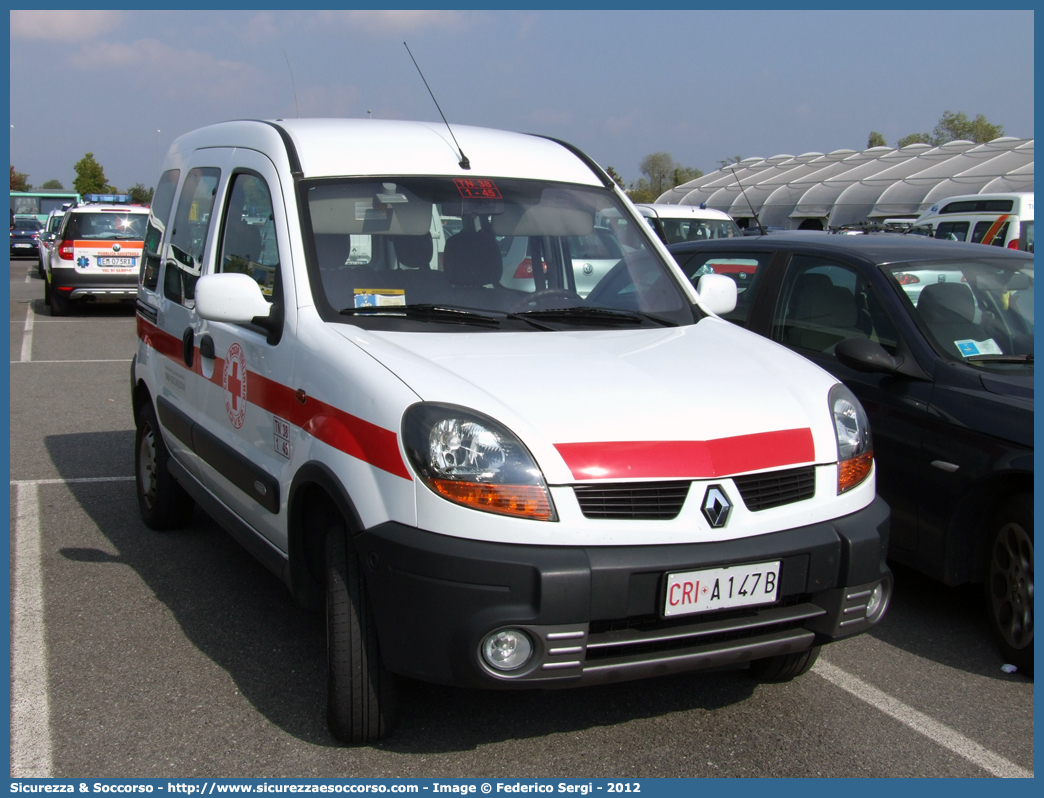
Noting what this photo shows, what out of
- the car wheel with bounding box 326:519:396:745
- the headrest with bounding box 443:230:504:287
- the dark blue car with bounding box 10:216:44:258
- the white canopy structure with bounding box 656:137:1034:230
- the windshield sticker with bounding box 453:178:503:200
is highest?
the white canopy structure with bounding box 656:137:1034:230

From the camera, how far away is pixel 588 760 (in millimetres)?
3244

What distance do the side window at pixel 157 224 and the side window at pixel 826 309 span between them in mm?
3187

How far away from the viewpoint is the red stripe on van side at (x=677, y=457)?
293 centimetres

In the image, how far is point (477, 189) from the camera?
423 centimetres

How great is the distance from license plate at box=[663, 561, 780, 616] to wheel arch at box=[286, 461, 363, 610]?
1.12 m

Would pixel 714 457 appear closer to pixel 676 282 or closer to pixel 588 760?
pixel 588 760

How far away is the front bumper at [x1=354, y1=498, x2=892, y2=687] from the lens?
2842 mm

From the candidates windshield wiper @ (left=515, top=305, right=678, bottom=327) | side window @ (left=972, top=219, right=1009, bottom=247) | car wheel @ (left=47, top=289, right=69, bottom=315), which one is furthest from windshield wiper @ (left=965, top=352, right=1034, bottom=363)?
car wheel @ (left=47, top=289, right=69, bottom=315)

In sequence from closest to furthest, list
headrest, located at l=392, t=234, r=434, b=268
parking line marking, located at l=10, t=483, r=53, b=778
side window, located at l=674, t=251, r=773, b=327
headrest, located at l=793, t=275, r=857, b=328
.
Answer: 1. parking line marking, located at l=10, t=483, r=53, b=778
2. headrest, located at l=392, t=234, r=434, b=268
3. headrest, located at l=793, t=275, r=857, b=328
4. side window, located at l=674, t=251, r=773, b=327

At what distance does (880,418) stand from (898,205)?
52594 millimetres

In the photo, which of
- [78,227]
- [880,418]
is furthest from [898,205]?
[880,418]

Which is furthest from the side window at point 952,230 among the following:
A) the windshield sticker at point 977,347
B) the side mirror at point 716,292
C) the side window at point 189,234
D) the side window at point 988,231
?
the side window at point 189,234

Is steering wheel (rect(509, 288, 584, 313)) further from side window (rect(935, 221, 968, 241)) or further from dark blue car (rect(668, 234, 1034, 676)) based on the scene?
side window (rect(935, 221, 968, 241))

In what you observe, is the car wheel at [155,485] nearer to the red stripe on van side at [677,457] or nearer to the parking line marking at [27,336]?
the red stripe on van side at [677,457]
